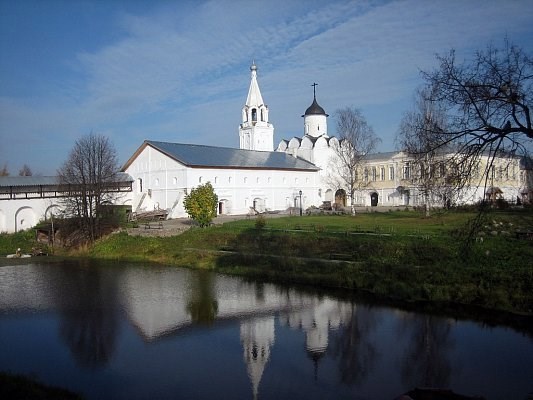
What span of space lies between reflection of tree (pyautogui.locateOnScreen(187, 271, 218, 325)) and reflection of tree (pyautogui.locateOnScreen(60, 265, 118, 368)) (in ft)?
6.68

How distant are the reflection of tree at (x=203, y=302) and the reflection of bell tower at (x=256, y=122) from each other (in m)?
25.6

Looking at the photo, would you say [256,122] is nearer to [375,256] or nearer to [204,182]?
[204,182]

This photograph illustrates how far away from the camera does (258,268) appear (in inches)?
709

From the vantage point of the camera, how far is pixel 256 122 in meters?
42.1

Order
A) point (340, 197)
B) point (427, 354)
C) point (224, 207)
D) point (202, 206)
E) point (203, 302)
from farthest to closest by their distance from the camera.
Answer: point (340, 197), point (224, 207), point (202, 206), point (203, 302), point (427, 354)

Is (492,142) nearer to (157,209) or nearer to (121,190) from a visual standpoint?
(157,209)

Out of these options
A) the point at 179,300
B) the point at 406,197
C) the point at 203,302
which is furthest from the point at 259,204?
the point at 203,302

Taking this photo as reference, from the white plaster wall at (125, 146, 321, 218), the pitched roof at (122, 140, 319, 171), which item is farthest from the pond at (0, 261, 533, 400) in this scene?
the pitched roof at (122, 140, 319, 171)

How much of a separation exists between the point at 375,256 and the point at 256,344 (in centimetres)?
768

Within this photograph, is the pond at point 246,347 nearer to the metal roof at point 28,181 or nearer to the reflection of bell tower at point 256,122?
the metal roof at point 28,181

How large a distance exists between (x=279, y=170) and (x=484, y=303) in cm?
2622

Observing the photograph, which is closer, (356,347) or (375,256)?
(356,347)

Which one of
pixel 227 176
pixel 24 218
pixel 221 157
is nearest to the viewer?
pixel 24 218

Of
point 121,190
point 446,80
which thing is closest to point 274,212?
point 121,190
